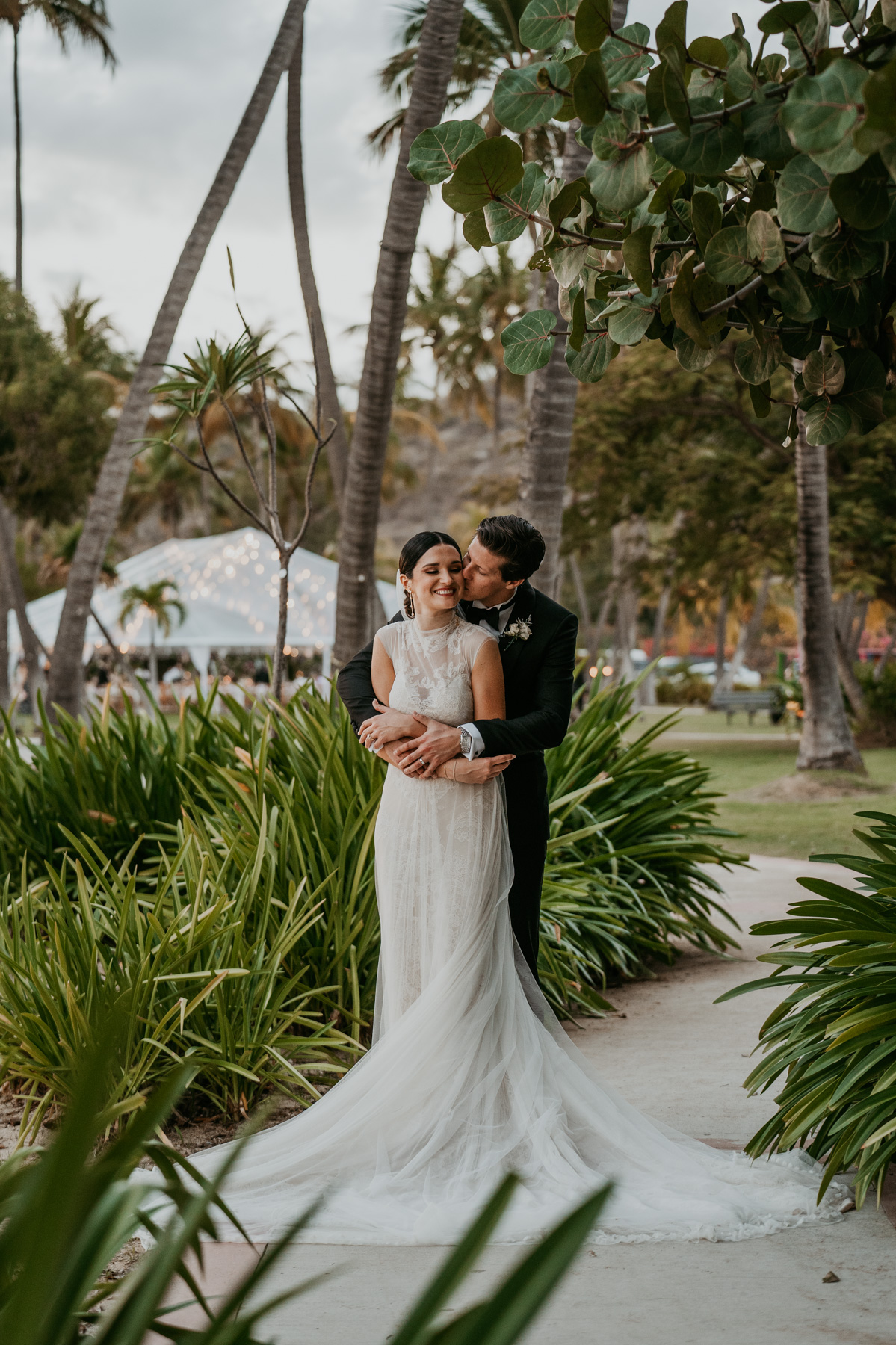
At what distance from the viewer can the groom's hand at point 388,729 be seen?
3.70 meters

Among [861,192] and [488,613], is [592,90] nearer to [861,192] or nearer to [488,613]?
[861,192]

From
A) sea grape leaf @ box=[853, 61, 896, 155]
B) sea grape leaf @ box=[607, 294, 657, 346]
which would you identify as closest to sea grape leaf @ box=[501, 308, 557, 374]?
sea grape leaf @ box=[607, 294, 657, 346]

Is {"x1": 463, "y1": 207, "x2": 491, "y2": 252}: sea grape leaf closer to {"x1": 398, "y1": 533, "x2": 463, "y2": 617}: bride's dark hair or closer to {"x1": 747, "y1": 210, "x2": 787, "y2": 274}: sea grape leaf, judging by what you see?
{"x1": 747, "y1": 210, "x2": 787, "y2": 274}: sea grape leaf

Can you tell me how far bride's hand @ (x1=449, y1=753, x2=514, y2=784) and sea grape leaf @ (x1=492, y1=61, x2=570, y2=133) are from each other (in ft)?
6.54

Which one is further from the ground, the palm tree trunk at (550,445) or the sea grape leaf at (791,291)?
the palm tree trunk at (550,445)

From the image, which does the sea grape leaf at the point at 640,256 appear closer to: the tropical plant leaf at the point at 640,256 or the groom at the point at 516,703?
the tropical plant leaf at the point at 640,256

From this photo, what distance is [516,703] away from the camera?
396 cm

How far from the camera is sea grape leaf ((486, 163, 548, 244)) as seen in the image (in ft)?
7.80

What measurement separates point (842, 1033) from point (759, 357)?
1769 mm

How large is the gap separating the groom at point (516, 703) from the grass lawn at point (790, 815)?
3228 mm

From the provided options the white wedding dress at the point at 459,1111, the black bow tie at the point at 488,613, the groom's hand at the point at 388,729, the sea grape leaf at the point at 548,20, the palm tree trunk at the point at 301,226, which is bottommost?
the white wedding dress at the point at 459,1111

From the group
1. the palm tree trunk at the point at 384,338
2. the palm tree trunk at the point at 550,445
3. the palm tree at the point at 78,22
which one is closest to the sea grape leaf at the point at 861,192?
the palm tree trunk at the point at 550,445

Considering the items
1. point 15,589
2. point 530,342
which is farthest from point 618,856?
point 15,589

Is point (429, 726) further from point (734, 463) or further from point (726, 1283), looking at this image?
point (734, 463)
